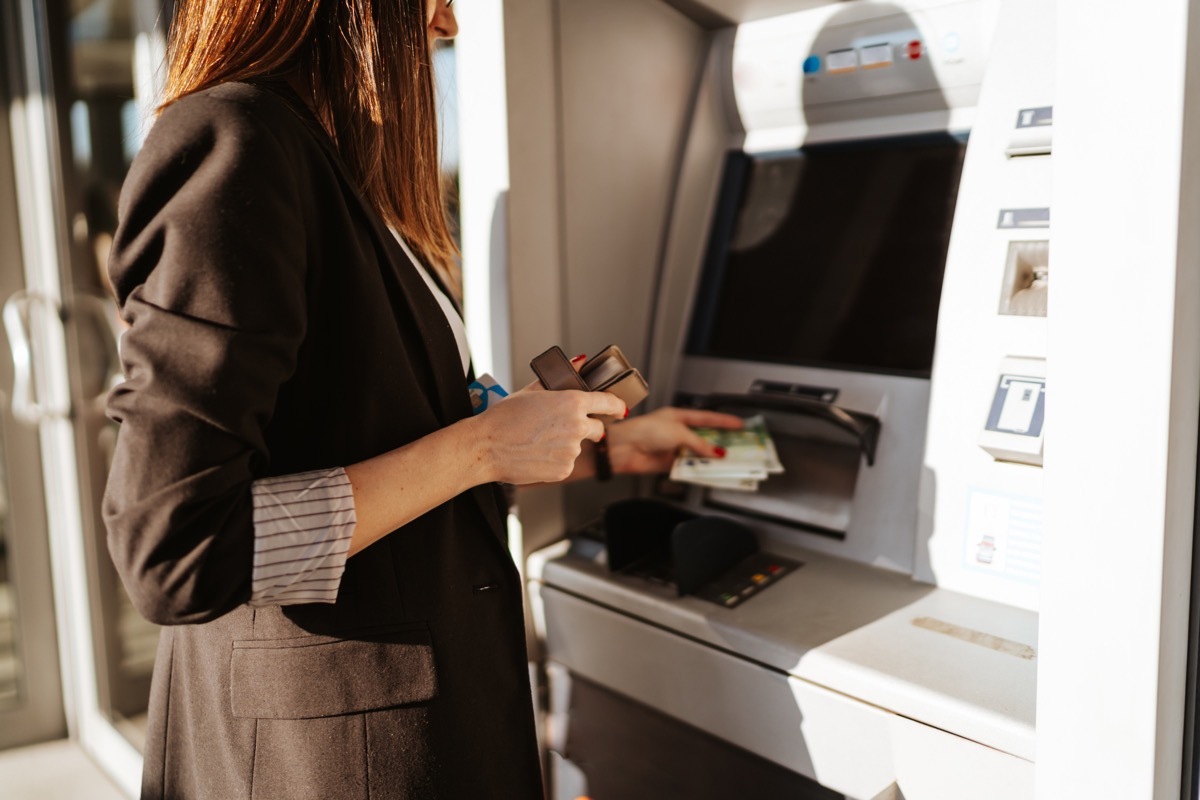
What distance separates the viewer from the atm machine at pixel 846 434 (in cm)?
120

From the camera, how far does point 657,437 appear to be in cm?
161

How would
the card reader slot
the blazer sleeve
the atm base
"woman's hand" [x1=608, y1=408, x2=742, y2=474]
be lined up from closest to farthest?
the blazer sleeve
the atm base
the card reader slot
"woman's hand" [x1=608, y1=408, x2=742, y2=474]

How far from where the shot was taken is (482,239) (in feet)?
5.18

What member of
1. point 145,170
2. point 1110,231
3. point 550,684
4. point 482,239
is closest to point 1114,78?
point 1110,231

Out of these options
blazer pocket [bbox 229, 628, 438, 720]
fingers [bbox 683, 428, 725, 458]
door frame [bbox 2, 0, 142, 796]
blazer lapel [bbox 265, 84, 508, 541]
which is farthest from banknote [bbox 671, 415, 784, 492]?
door frame [bbox 2, 0, 142, 796]

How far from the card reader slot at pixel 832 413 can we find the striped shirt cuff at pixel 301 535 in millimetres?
886

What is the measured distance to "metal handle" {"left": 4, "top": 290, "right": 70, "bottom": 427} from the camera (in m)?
2.72

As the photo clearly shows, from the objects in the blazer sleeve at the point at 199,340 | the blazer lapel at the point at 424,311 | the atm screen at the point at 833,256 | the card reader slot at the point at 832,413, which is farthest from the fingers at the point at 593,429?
the atm screen at the point at 833,256

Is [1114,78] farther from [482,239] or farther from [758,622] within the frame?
[482,239]

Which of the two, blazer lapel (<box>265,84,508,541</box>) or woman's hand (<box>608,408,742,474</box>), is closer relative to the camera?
blazer lapel (<box>265,84,508,541</box>)

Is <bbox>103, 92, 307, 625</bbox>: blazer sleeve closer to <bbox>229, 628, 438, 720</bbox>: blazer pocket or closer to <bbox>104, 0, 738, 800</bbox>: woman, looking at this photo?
<bbox>104, 0, 738, 800</bbox>: woman

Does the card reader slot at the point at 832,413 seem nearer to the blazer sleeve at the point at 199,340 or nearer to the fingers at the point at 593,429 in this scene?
the fingers at the point at 593,429

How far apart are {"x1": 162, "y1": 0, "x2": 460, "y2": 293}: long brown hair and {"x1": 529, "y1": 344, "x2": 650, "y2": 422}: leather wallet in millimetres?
277

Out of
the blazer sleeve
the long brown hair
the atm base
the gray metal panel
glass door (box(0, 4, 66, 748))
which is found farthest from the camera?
glass door (box(0, 4, 66, 748))
